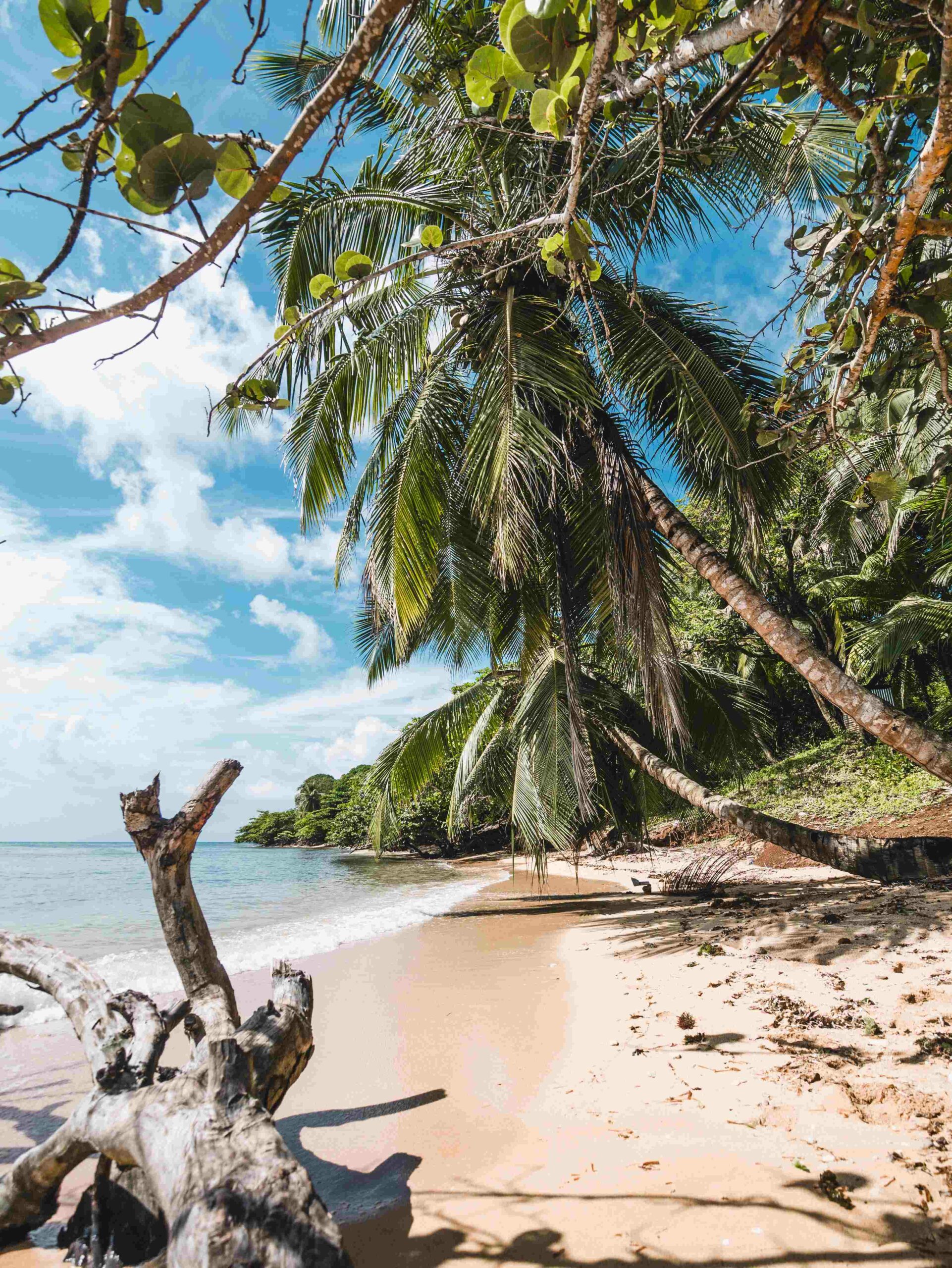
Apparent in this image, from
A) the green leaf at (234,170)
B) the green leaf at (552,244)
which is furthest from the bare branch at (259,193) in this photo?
the green leaf at (552,244)

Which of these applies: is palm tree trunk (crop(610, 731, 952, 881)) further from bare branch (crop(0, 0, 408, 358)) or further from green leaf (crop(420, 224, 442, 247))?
bare branch (crop(0, 0, 408, 358))

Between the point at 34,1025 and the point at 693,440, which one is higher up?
the point at 693,440

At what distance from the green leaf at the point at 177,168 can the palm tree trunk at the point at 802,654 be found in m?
3.60

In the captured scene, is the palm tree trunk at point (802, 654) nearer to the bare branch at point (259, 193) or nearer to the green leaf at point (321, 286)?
the green leaf at point (321, 286)

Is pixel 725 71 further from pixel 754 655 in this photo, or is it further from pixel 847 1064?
pixel 754 655

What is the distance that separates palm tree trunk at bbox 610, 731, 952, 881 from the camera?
5328 mm

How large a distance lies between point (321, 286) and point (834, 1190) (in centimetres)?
269

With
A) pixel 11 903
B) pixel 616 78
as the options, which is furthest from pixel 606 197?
pixel 11 903

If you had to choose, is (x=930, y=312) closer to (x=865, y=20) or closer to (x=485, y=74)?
(x=865, y=20)

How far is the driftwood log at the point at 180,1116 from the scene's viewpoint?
1.42 metres

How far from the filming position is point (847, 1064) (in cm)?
280

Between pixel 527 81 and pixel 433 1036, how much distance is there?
4.25 m

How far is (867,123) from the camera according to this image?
1771 mm

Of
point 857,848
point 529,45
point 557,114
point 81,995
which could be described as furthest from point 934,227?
point 857,848
